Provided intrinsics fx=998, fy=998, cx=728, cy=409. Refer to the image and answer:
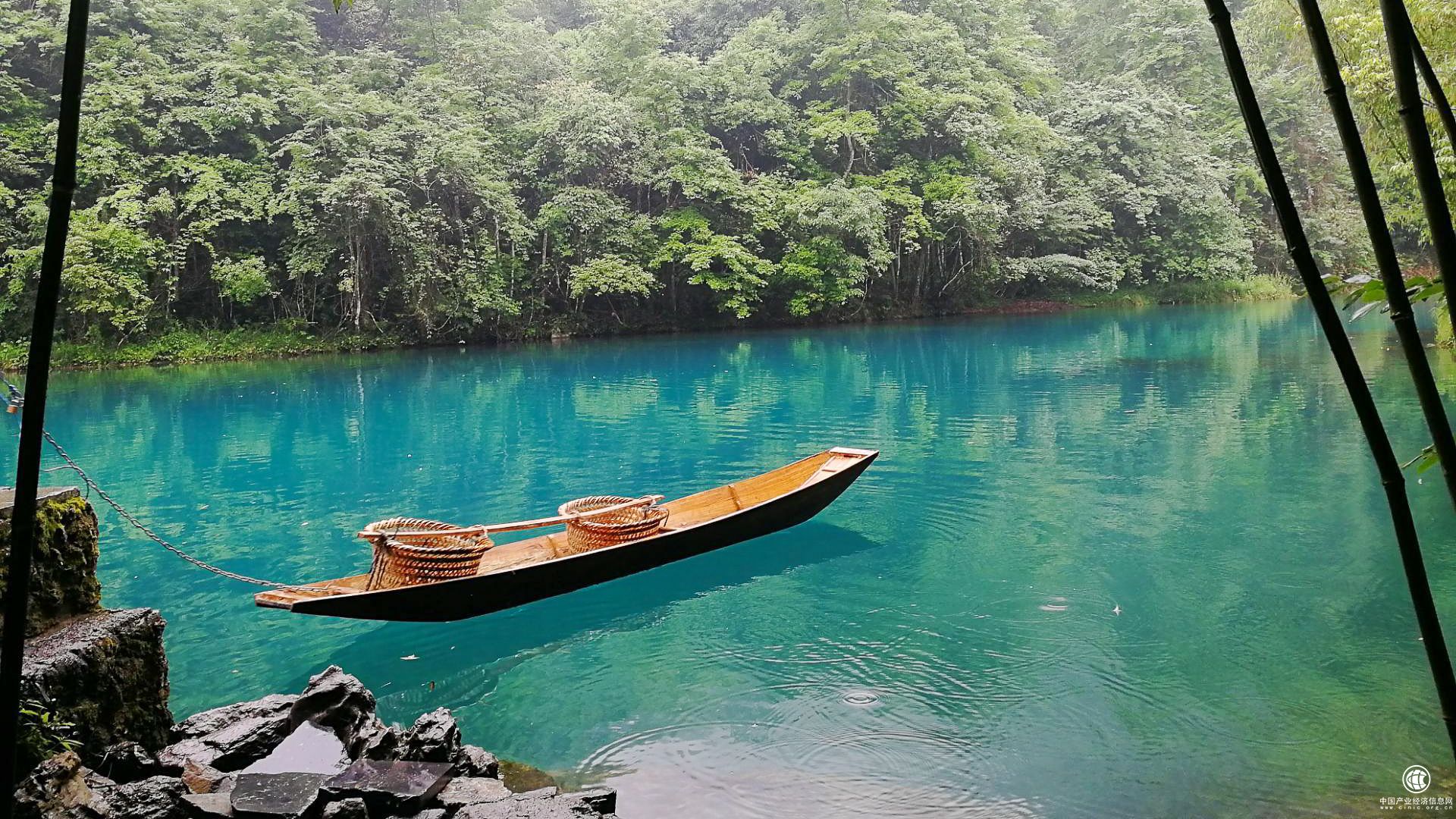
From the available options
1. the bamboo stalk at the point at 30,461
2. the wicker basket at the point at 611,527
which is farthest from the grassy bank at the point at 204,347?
the bamboo stalk at the point at 30,461

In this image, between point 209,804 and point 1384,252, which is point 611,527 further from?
point 1384,252

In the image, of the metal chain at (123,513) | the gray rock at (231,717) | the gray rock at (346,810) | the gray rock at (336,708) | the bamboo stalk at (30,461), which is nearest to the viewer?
the bamboo stalk at (30,461)

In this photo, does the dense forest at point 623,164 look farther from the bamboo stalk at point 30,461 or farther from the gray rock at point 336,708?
the bamboo stalk at point 30,461

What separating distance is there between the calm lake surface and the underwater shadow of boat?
25mm

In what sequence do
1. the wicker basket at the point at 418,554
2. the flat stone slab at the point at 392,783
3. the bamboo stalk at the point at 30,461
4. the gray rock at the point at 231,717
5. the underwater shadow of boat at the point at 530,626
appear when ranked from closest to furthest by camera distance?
the bamboo stalk at the point at 30,461 < the flat stone slab at the point at 392,783 < the gray rock at the point at 231,717 < the underwater shadow of boat at the point at 530,626 < the wicker basket at the point at 418,554

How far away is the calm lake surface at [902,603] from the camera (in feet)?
13.5

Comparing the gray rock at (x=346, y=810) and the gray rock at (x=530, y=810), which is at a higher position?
the gray rock at (x=346, y=810)

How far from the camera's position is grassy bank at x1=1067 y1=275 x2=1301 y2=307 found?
31.1m

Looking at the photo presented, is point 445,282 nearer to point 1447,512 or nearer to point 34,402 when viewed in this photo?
point 1447,512

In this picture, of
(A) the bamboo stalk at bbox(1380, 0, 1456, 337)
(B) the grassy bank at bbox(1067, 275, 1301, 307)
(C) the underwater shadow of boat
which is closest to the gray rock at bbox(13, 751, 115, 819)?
(C) the underwater shadow of boat

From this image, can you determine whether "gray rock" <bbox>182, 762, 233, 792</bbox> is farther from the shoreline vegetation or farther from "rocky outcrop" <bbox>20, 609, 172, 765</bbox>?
the shoreline vegetation

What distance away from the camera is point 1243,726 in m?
4.30

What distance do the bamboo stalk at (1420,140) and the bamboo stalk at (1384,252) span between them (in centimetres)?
3

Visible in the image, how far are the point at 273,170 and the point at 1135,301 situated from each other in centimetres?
2473
